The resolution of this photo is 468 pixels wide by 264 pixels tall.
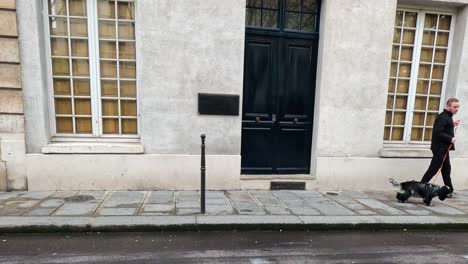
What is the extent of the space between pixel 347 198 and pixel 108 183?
4.52m

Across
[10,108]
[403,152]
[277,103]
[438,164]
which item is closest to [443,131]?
[438,164]

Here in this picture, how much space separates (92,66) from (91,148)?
1510mm

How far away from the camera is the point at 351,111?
6.11 m

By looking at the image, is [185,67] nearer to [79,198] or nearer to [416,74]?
[79,198]

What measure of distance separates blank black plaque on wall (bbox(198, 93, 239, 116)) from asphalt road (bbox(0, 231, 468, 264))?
234 cm

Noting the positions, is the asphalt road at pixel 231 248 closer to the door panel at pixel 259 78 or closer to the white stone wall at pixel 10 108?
the white stone wall at pixel 10 108

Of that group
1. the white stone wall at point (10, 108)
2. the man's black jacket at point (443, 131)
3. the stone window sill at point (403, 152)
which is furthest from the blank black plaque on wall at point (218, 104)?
the man's black jacket at point (443, 131)

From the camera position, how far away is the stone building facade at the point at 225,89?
5.36 m

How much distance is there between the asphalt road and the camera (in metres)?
3.47

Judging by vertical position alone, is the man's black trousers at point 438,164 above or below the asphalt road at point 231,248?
above

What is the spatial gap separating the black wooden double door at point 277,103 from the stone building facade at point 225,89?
2 centimetres

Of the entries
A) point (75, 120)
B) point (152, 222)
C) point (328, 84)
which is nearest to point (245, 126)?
point (328, 84)

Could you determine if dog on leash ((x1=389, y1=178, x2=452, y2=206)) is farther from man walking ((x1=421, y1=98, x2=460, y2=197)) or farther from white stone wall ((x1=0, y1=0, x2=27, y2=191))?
white stone wall ((x1=0, y1=0, x2=27, y2=191))

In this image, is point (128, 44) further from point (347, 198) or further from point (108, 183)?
point (347, 198)
